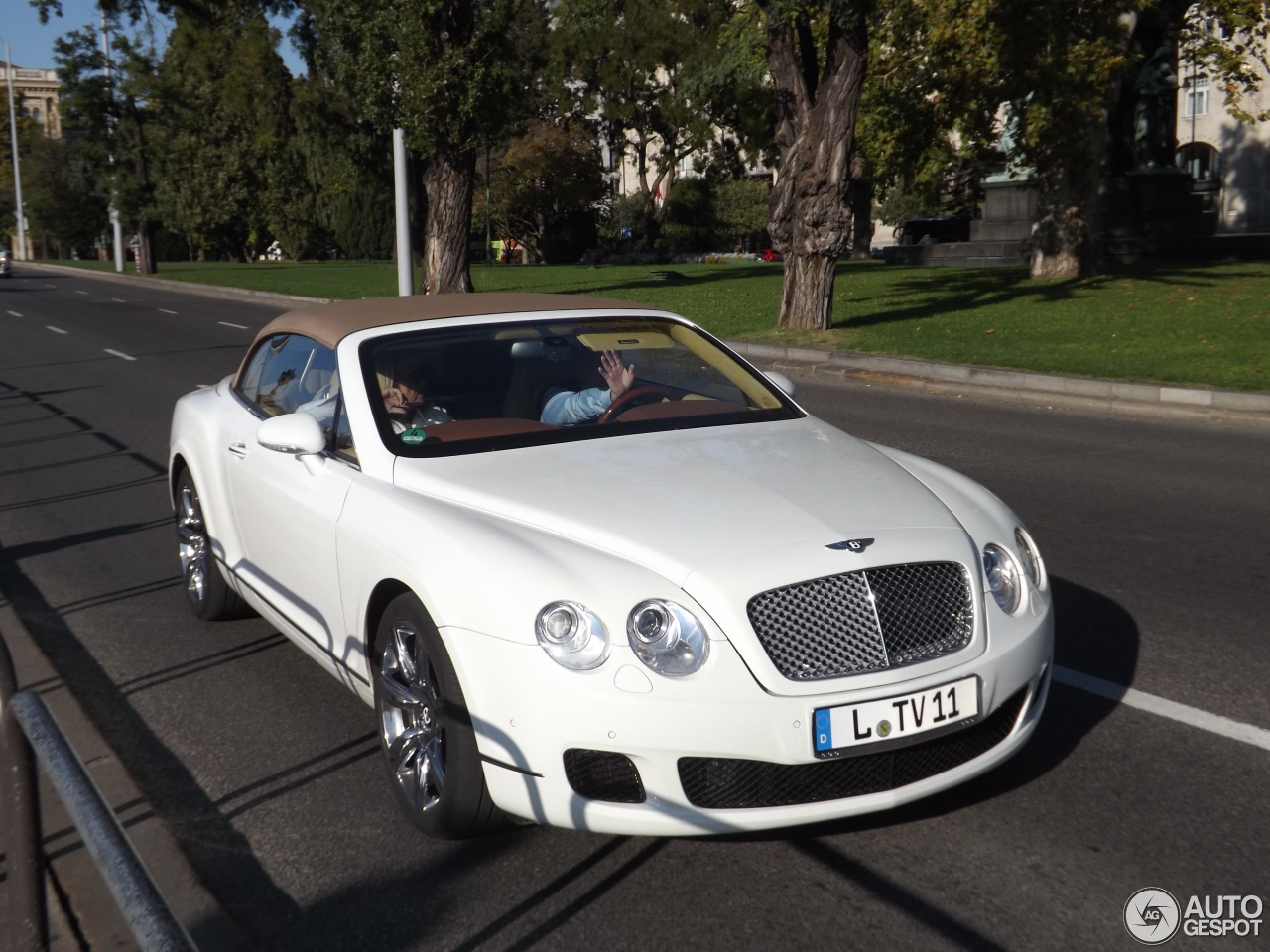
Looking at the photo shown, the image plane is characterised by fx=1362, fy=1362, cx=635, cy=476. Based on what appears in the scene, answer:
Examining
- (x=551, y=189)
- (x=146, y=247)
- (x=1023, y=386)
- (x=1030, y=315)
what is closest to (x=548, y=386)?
(x=1023, y=386)

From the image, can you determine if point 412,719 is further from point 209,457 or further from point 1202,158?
point 1202,158

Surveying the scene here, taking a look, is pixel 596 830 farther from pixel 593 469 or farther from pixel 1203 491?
pixel 1203 491

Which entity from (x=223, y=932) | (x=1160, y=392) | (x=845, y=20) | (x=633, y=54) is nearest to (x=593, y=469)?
(x=223, y=932)

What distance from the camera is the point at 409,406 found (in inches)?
189

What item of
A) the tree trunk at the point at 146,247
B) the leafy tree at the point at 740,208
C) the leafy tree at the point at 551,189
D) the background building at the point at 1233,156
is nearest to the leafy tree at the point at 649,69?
the leafy tree at the point at 551,189

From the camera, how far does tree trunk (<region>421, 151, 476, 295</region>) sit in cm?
2778

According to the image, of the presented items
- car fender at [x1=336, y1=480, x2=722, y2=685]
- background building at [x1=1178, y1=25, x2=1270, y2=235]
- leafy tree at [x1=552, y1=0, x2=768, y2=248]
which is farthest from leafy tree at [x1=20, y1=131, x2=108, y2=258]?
car fender at [x1=336, y1=480, x2=722, y2=685]

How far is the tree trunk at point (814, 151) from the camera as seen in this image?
17266mm

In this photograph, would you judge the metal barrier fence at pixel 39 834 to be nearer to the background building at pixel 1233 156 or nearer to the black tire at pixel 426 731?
the black tire at pixel 426 731

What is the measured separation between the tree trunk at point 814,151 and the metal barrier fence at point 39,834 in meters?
15.5

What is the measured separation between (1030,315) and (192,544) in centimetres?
1546

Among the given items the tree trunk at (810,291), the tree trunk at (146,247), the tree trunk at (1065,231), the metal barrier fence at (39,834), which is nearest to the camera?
the metal barrier fence at (39,834)

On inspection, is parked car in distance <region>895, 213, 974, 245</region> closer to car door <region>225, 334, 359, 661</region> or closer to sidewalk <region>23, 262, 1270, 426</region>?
sidewalk <region>23, 262, 1270, 426</region>

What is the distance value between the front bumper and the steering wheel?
1.55 m
